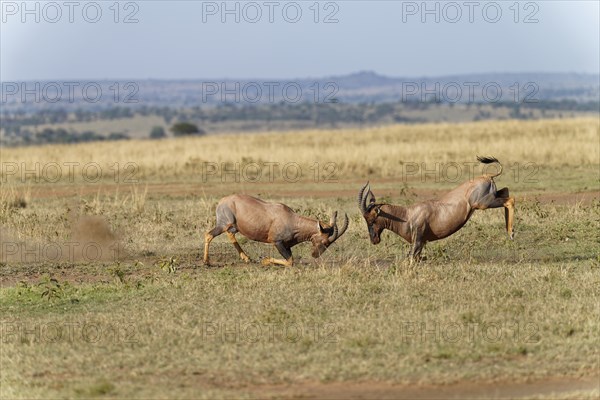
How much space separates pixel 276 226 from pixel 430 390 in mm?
5915

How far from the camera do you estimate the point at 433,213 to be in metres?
14.7

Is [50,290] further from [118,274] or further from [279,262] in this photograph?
[279,262]

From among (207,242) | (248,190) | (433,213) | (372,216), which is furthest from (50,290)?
(248,190)

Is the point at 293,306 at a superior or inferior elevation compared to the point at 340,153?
inferior

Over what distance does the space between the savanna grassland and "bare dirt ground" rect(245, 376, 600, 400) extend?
2cm

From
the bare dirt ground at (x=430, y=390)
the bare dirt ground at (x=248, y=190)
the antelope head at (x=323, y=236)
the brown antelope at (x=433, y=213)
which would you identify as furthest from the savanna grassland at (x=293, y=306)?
the brown antelope at (x=433, y=213)

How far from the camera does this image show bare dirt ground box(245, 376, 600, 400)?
916cm

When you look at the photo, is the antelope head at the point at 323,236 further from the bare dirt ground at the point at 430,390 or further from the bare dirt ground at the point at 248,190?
the bare dirt ground at the point at 248,190

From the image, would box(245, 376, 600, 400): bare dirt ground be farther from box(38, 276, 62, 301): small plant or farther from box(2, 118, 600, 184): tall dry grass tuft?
box(2, 118, 600, 184): tall dry grass tuft

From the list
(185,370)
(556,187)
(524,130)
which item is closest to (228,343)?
(185,370)

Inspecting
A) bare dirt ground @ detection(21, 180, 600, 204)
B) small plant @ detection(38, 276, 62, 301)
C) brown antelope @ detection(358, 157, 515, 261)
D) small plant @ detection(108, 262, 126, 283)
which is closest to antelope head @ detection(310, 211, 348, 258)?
brown antelope @ detection(358, 157, 515, 261)

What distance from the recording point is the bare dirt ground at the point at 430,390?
9.16 metres

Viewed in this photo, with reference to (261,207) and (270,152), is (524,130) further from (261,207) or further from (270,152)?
(261,207)

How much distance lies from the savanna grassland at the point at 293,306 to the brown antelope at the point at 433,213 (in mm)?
483
